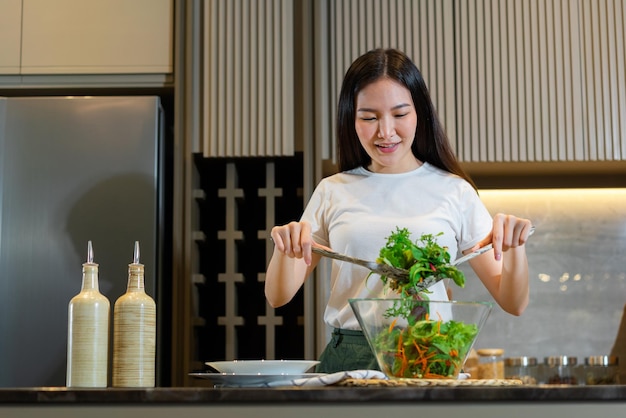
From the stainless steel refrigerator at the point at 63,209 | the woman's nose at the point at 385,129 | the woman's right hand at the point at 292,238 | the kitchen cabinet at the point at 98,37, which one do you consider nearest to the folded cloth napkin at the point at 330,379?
the woman's right hand at the point at 292,238

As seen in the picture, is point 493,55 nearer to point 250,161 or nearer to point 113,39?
point 250,161

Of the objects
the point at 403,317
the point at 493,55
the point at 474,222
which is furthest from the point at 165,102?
the point at 403,317

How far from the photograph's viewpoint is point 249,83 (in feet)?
8.71

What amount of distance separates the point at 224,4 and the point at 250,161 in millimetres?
460

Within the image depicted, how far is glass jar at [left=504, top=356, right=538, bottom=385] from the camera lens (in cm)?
285

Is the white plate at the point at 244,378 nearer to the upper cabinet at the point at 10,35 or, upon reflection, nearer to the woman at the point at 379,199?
the woman at the point at 379,199

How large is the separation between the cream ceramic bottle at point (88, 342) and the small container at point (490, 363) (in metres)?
1.74

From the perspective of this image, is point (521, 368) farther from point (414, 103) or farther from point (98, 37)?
point (98, 37)

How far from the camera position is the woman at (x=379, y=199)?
180 centimetres

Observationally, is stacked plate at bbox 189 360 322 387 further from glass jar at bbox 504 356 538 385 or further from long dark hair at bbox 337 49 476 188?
glass jar at bbox 504 356 538 385

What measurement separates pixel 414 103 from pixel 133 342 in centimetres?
83

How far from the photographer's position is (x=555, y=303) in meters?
2.94

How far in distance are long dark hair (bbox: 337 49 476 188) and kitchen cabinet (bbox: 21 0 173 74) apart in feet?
2.95

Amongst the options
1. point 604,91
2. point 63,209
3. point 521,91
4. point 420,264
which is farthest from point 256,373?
point 604,91
